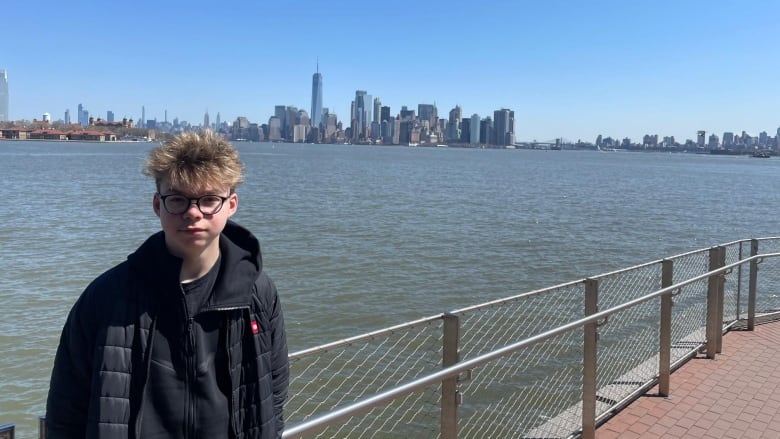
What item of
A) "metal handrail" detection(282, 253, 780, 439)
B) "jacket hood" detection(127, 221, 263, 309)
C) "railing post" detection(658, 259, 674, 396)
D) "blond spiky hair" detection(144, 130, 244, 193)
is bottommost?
"railing post" detection(658, 259, 674, 396)

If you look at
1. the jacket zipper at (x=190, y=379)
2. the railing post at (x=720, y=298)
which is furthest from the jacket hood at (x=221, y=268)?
the railing post at (x=720, y=298)

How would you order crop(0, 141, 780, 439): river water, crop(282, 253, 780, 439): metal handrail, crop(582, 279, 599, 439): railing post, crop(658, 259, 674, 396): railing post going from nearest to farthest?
crop(282, 253, 780, 439): metal handrail < crop(582, 279, 599, 439): railing post < crop(658, 259, 674, 396): railing post < crop(0, 141, 780, 439): river water

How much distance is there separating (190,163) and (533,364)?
346 inches

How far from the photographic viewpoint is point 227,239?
2.22 meters

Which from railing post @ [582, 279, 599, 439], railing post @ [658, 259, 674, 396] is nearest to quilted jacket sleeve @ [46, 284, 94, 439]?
railing post @ [582, 279, 599, 439]

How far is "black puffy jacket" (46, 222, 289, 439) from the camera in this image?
1863mm

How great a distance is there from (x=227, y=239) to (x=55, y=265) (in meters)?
17.8

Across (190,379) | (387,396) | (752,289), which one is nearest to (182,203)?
(190,379)

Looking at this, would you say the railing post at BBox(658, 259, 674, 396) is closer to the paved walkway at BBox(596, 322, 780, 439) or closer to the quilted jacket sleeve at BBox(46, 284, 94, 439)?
the paved walkway at BBox(596, 322, 780, 439)

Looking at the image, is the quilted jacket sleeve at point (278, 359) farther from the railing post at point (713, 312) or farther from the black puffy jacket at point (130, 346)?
the railing post at point (713, 312)

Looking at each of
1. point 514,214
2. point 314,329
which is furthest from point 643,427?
point 514,214

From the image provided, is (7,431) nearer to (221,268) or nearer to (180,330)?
(180,330)

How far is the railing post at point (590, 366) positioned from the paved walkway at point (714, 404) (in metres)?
0.22

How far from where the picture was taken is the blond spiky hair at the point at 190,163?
204 centimetres
